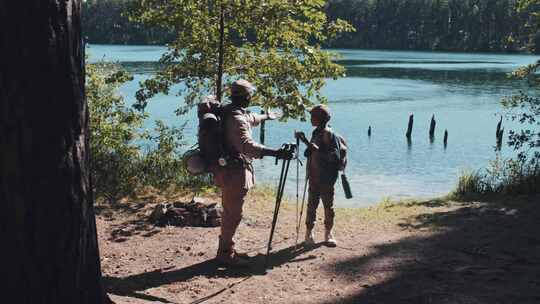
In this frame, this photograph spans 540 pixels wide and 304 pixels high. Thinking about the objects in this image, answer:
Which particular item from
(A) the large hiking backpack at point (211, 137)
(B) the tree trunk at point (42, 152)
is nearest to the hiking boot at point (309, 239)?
(A) the large hiking backpack at point (211, 137)

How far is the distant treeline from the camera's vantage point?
116125 mm

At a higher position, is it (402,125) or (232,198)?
(232,198)

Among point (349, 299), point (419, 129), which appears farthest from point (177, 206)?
point (419, 129)

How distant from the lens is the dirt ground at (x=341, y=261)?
5.83 m

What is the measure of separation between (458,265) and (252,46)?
6.87m

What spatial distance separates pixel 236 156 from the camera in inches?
250

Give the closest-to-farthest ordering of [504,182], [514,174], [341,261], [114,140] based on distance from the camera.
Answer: [341,261], [114,140], [504,182], [514,174]

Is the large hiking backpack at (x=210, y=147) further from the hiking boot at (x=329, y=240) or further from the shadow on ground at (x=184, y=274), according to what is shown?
the hiking boot at (x=329, y=240)

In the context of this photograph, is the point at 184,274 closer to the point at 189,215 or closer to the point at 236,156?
the point at 236,156

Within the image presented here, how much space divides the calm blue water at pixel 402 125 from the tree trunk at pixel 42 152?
9476mm

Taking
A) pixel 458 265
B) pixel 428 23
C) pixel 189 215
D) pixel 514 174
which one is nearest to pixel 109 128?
pixel 189 215

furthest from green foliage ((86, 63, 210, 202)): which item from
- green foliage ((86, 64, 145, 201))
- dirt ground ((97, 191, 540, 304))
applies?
dirt ground ((97, 191, 540, 304))

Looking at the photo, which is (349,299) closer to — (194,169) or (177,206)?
(194,169)

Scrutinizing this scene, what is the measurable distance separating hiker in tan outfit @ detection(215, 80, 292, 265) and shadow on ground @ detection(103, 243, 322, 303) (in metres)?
0.15
